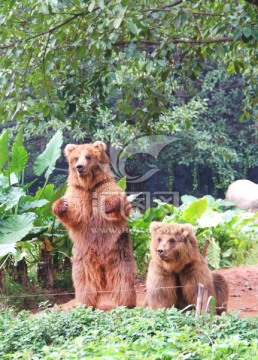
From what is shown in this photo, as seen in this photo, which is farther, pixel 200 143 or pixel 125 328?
pixel 200 143

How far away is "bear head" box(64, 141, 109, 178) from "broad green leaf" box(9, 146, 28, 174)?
6.15 ft

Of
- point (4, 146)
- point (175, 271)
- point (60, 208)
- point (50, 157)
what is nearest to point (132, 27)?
point (60, 208)

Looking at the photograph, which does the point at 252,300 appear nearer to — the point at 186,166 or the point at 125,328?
the point at 125,328

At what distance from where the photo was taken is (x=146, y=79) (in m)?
7.35

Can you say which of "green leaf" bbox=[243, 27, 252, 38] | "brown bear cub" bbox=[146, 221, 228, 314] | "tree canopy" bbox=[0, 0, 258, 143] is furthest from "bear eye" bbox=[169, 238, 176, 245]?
"green leaf" bbox=[243, 27, 252, 38]

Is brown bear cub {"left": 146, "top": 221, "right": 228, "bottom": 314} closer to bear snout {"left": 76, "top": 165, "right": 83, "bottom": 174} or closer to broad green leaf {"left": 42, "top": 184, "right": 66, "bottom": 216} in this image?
bear snout {"left": 76, "top": 165, "right": 83, "bottom": 174}

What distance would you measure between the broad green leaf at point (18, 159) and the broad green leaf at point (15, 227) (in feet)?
2.49

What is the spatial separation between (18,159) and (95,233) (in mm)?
2308

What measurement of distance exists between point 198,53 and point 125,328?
3258 mm

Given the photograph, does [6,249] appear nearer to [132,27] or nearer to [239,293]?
[239,293]

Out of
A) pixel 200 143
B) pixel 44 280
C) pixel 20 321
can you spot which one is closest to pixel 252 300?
pixel 44 280

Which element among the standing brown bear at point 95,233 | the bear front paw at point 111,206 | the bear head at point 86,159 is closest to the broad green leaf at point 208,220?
the standing brown bear at point 95,233

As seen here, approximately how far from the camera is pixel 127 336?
175 inches

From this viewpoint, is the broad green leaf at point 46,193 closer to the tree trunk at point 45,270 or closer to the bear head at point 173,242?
the tree trunk at point 45,270
